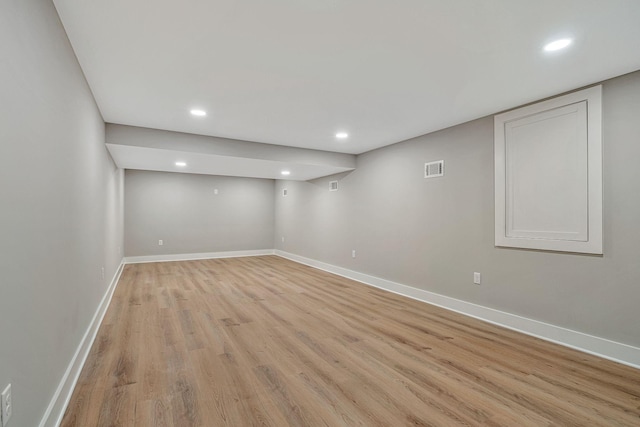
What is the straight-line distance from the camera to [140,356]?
2465 millimetres

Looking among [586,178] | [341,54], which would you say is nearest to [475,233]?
[586,178]

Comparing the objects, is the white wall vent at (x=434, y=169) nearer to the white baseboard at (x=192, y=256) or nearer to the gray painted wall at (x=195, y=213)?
the gray painted wall at (x=195, y=213)

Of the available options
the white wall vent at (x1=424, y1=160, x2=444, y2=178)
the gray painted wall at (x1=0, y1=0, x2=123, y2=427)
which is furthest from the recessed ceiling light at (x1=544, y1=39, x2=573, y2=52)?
the gray painted wall at (x1=0, y1=0, x2=123, y2=427)

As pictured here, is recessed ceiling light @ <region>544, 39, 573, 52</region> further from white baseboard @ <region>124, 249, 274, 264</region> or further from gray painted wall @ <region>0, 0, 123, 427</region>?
white baseboard @ <region>124, 249, 274, 264</region>

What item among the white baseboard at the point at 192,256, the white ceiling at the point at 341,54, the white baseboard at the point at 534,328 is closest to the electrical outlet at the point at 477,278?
the white baseboard at the point at 534,328

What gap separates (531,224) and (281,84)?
2779mm

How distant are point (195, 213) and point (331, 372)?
6.37m

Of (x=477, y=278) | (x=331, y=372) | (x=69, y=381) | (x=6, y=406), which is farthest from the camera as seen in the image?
(x=477, y=278)

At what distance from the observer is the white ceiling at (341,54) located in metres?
1.67

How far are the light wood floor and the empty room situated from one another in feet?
0.06

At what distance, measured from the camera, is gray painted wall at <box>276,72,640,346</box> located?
8.01 feet

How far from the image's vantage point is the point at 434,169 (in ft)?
13.2

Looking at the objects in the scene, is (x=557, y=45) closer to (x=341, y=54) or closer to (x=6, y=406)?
(x=341, y=54)

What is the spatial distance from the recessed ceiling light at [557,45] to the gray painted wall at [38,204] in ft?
9.17
